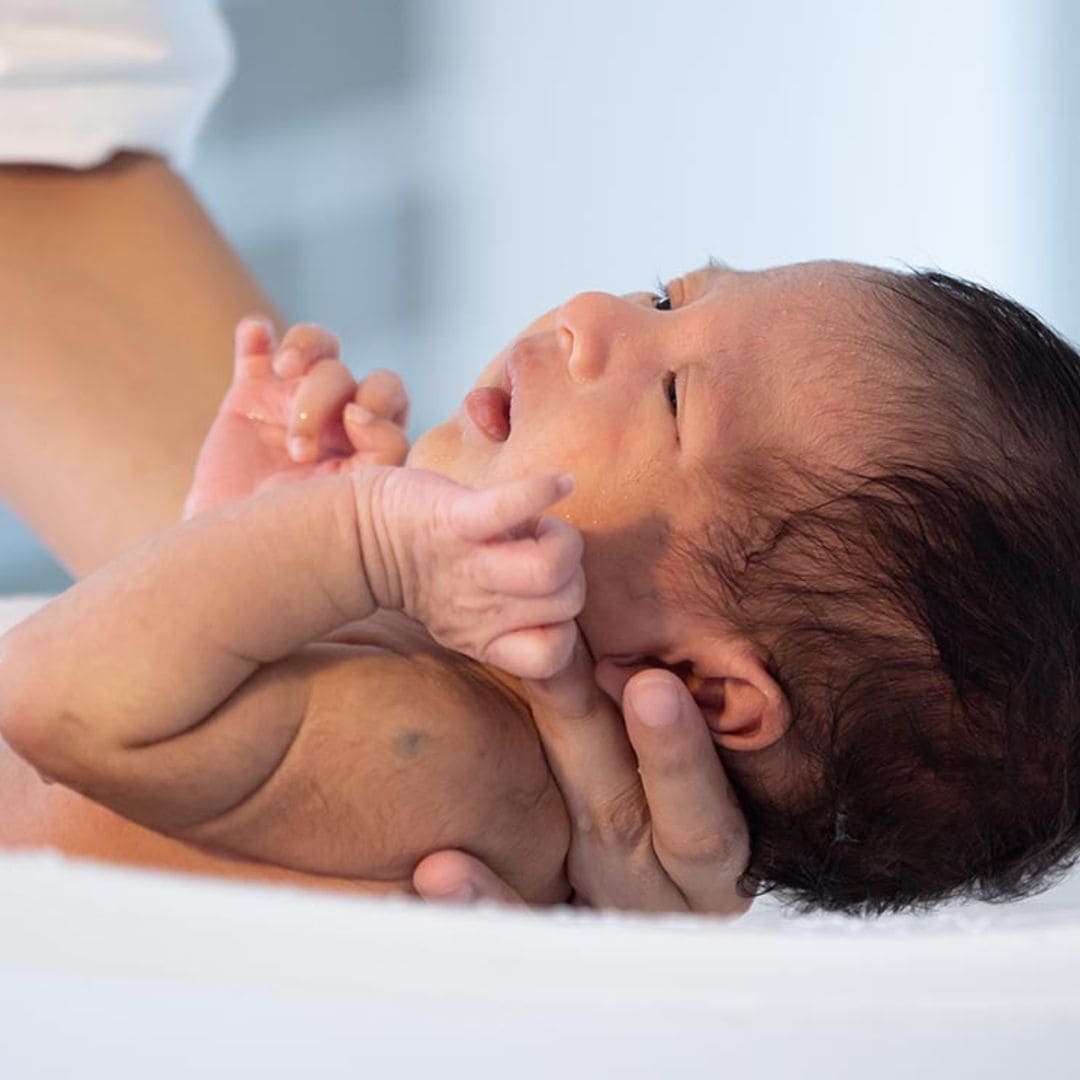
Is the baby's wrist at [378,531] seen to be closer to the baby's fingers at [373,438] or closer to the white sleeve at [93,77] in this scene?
the baby's fingers at [373,438]

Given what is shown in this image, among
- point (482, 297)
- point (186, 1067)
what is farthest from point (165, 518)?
point (482, 297)

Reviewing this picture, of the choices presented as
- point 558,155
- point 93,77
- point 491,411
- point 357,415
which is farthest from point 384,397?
point 558,155

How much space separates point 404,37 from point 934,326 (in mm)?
1853

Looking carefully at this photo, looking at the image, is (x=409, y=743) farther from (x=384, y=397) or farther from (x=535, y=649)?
(x=384, y=397)

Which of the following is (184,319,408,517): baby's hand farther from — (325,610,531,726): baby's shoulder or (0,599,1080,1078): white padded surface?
(0,599,1080,1078): white padded surface

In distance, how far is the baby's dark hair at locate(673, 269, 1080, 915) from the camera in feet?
2.46

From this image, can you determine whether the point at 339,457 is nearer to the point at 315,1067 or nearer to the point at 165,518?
the point at 165,518

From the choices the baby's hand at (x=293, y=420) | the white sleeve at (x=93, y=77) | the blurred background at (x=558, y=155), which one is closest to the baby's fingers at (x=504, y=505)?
the baby's hand at (x=293, y=420)

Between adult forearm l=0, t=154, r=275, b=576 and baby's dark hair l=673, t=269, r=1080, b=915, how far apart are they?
523 mm

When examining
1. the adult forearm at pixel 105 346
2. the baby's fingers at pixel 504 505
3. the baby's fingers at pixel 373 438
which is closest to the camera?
the baby's fingers at pixel 504 505

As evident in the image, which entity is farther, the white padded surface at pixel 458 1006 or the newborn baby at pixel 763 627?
the newborn baby at pixel 763 627

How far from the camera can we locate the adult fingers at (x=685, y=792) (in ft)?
2.38

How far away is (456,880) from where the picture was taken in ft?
2.41

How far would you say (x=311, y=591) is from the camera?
2.28ft
